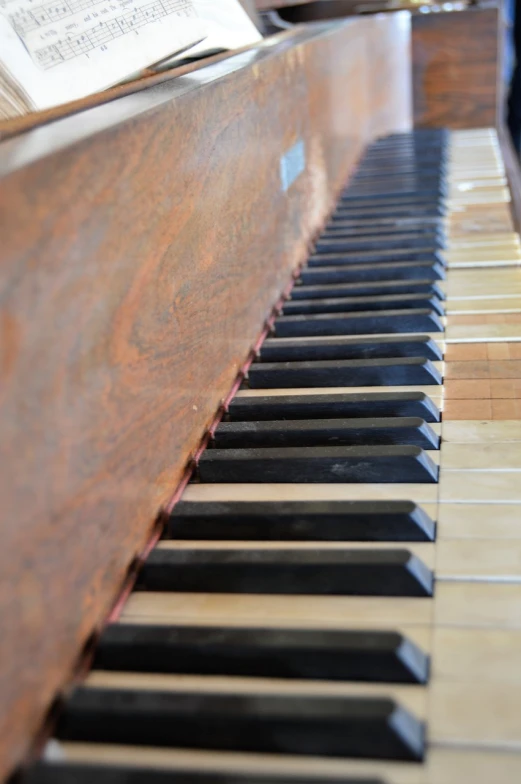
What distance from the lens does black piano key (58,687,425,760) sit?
0.81 metres

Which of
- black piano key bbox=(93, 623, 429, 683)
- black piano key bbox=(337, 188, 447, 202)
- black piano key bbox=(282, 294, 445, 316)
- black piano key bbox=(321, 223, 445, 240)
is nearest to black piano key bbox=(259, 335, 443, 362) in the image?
black piano key bbox=(282, 294, 445, 316)

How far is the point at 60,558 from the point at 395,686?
0.37 m

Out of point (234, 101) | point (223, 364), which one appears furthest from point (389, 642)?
point (234, 101)

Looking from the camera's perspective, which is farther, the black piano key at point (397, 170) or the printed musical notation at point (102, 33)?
the black piano key at point (397, 170)

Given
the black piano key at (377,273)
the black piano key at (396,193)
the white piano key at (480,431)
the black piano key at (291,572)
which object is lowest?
the black piano key at (291,572)

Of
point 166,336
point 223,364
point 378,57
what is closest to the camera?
point 166,336

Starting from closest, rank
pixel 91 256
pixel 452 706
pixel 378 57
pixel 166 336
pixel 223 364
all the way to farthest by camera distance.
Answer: pixel 452 706 < pixel 91 256 < pixel 166 336 < pixel 223 364 < pixel 378 57

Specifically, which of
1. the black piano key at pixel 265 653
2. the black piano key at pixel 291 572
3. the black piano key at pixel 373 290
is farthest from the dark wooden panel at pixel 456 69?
the black piano key at pixel 265 653

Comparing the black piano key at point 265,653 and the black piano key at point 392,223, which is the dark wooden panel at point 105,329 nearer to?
the black piano key at point 265,653

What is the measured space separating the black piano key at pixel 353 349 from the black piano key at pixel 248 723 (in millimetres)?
869

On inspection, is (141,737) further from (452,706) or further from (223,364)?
(223,364)

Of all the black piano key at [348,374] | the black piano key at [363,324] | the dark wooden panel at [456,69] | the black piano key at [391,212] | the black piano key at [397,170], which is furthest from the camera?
the dark wooden panel at [456,69]

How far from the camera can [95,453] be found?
0.98m

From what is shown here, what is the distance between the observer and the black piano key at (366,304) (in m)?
1.85
